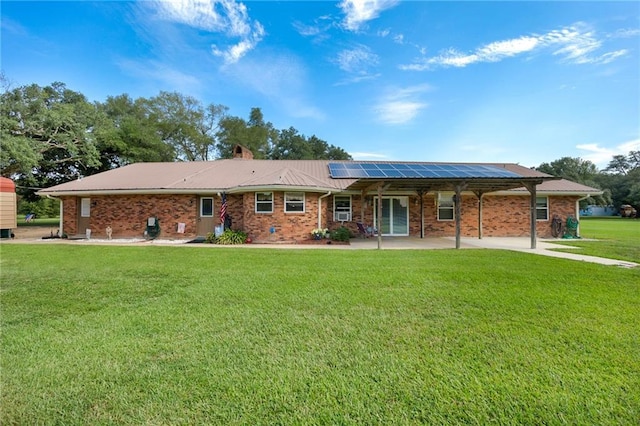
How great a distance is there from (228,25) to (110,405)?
50.2 ft

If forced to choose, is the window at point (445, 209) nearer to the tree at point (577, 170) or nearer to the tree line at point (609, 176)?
the tree line at point (609, 176)

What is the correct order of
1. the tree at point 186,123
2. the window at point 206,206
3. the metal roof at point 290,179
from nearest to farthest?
the metal roof at point 290,179, the window at point 206,206, the tree at point 186,123

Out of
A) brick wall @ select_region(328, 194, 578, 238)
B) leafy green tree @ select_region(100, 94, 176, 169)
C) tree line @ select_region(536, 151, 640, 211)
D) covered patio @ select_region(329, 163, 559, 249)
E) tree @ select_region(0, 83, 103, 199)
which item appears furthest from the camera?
tree line @ select_region(536, 151, 640, 211)

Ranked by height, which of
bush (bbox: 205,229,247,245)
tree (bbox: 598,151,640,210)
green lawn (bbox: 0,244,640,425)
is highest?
tree (bbox: 598,151,640,210)

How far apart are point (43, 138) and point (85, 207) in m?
12.8

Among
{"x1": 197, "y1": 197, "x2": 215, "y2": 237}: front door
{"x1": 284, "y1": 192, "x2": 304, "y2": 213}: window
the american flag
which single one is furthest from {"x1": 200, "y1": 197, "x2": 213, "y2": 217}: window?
{"x1": 284, "y1": 192, "x2": 304, "y2": 213}: window

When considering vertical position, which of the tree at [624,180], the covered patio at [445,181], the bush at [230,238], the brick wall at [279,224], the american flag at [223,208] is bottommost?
the bush at [230,238]

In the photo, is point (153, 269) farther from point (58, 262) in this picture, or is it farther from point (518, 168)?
point (518, 168)

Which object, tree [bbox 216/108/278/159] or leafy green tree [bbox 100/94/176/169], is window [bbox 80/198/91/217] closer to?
leafy green tree [bbox 100/94/176/169]

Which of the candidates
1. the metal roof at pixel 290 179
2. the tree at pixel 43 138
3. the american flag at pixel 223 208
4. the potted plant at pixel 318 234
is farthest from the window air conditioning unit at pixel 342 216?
the tree at pixel 43 138

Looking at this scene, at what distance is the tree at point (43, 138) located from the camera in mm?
19047

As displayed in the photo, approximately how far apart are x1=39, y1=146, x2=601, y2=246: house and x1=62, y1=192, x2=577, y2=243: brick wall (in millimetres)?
46

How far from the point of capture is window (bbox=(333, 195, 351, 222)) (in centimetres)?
1514

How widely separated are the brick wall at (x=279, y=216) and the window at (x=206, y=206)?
10.5 inches
